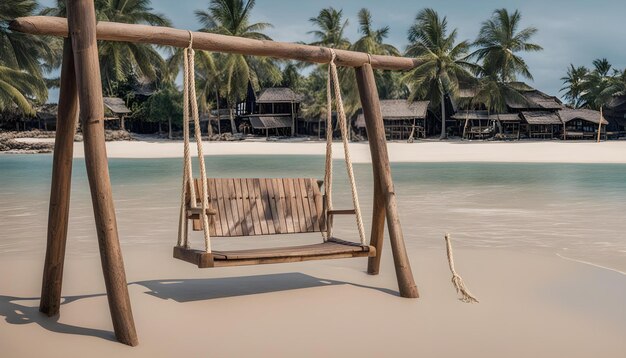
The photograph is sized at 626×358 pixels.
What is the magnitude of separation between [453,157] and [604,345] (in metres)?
33.0

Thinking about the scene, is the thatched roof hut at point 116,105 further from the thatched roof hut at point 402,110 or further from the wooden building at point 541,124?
the wooden building at point 541,124

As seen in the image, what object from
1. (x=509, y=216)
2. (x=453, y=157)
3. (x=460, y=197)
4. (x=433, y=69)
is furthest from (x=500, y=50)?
(x=509, y=216)

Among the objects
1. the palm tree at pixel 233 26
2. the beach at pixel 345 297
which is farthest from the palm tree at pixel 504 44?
the beach at pixel 345 297

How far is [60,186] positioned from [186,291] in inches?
54.1

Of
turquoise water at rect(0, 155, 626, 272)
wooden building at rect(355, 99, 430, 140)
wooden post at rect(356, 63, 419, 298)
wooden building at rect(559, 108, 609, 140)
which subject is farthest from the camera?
wooden building at rect(559, 108, 609, 140)

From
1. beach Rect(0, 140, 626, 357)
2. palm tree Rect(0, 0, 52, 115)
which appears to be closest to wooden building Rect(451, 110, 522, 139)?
palm tree Rect(0, 0, 52, 115)

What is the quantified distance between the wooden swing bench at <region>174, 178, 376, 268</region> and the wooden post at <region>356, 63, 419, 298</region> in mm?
270

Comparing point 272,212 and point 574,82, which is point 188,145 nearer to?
point 272,212

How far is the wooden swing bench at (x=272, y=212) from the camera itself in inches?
197

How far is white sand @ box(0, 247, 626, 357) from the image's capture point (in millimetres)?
4027

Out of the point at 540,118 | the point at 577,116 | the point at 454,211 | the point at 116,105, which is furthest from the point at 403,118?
the point at 454,211

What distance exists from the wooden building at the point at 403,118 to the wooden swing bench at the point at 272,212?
4991 centimetres

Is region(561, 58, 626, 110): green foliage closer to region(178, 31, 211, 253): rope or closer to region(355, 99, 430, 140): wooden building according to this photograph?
region(355, 99, 430, 140): wooden building

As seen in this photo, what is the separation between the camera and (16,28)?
415 centimetres
